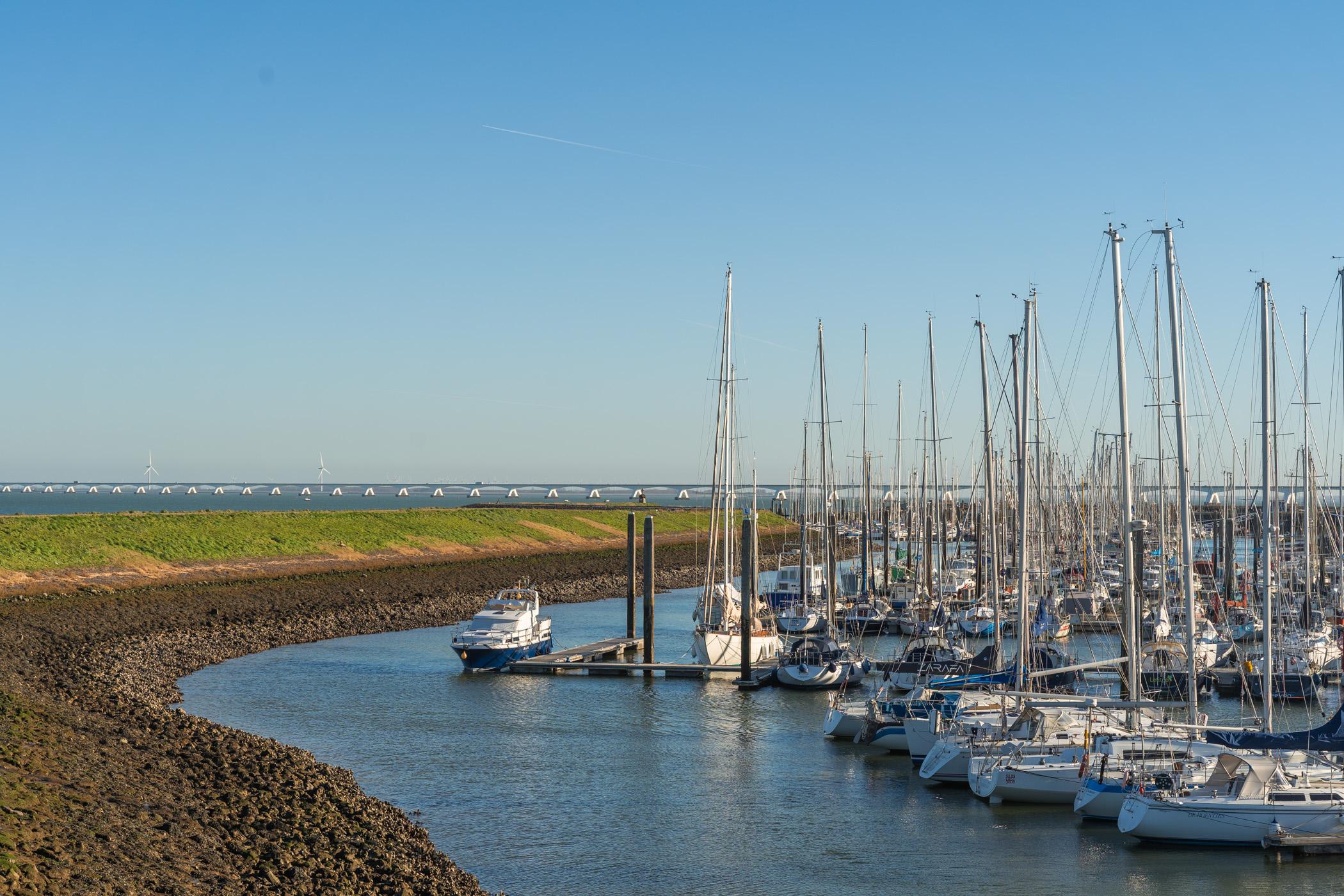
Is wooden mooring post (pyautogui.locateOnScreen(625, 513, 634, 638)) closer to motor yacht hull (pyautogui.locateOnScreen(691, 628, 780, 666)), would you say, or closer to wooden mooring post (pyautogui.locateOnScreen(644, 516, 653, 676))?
wooden mooring post (pyautogui.locateOnScreen(644, 516, 653, 676))

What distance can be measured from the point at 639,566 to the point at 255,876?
92429 mm

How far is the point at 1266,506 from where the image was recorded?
105 feet

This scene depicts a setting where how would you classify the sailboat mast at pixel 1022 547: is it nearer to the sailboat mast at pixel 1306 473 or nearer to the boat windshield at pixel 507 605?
the sailboat mast at pixel 1306 473

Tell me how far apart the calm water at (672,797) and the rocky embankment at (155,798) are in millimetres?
1862

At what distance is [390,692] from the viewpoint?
1855 inches

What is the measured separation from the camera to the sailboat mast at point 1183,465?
3173 centimetres

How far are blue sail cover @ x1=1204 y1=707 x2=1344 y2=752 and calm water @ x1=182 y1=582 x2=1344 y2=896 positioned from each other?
11.2 ft

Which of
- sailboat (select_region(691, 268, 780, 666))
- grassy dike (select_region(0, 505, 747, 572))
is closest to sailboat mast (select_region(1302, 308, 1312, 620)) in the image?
sailboat (select_region(691, 268, 780, 666))

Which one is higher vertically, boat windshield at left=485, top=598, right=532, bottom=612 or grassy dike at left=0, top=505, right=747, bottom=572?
grassy dike at left=0, top=505, right=747, bottom=572

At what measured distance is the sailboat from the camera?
51.0 metres

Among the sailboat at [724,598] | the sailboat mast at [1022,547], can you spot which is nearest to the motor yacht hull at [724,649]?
the sailboat at [724,598]

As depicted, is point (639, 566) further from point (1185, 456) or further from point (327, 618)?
point (1185, 456)

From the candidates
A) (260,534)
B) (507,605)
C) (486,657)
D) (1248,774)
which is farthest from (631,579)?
(260,534)

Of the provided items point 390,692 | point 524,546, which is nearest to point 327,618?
point 390,692
